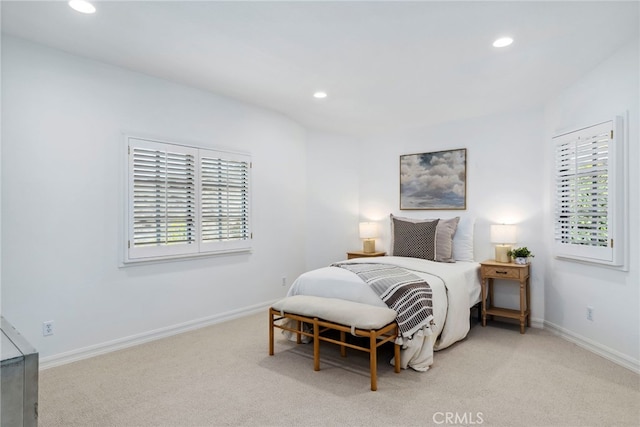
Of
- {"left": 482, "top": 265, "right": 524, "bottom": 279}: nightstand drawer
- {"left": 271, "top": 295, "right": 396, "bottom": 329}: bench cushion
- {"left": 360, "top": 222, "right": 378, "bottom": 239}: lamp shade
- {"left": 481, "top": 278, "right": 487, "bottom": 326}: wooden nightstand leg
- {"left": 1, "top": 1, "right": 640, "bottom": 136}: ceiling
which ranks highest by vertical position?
{"left": 1, "top": 1, "right": 640, "bottom": 136}: ceiling

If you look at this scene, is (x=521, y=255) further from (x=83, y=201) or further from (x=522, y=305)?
(x=83, y=201)

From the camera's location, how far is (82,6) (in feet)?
7.92

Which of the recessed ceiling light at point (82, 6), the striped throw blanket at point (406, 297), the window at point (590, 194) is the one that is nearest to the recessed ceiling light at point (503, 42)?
the window at point (590, 194)

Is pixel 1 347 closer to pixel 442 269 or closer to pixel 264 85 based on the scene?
pixel 264 85

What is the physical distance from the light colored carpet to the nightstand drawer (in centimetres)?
74

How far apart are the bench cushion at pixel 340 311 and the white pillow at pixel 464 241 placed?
1995mm

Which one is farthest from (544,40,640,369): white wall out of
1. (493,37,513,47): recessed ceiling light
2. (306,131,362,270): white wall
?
(306,131,362,270): white wall

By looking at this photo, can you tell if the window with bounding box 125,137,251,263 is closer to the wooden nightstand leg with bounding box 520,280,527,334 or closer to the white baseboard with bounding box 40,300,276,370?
the white baseboard with bounding box 40,300,276,370

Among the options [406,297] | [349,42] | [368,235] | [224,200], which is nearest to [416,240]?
[368,235]

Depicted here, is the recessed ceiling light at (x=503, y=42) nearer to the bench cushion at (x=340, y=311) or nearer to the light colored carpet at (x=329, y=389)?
the bench cushion at (x=340, y=311)

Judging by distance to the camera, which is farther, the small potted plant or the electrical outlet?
the small potted plant

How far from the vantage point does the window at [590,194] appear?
310 centimetres

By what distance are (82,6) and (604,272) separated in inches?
178

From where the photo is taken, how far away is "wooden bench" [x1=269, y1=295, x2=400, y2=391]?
271 centimetres
